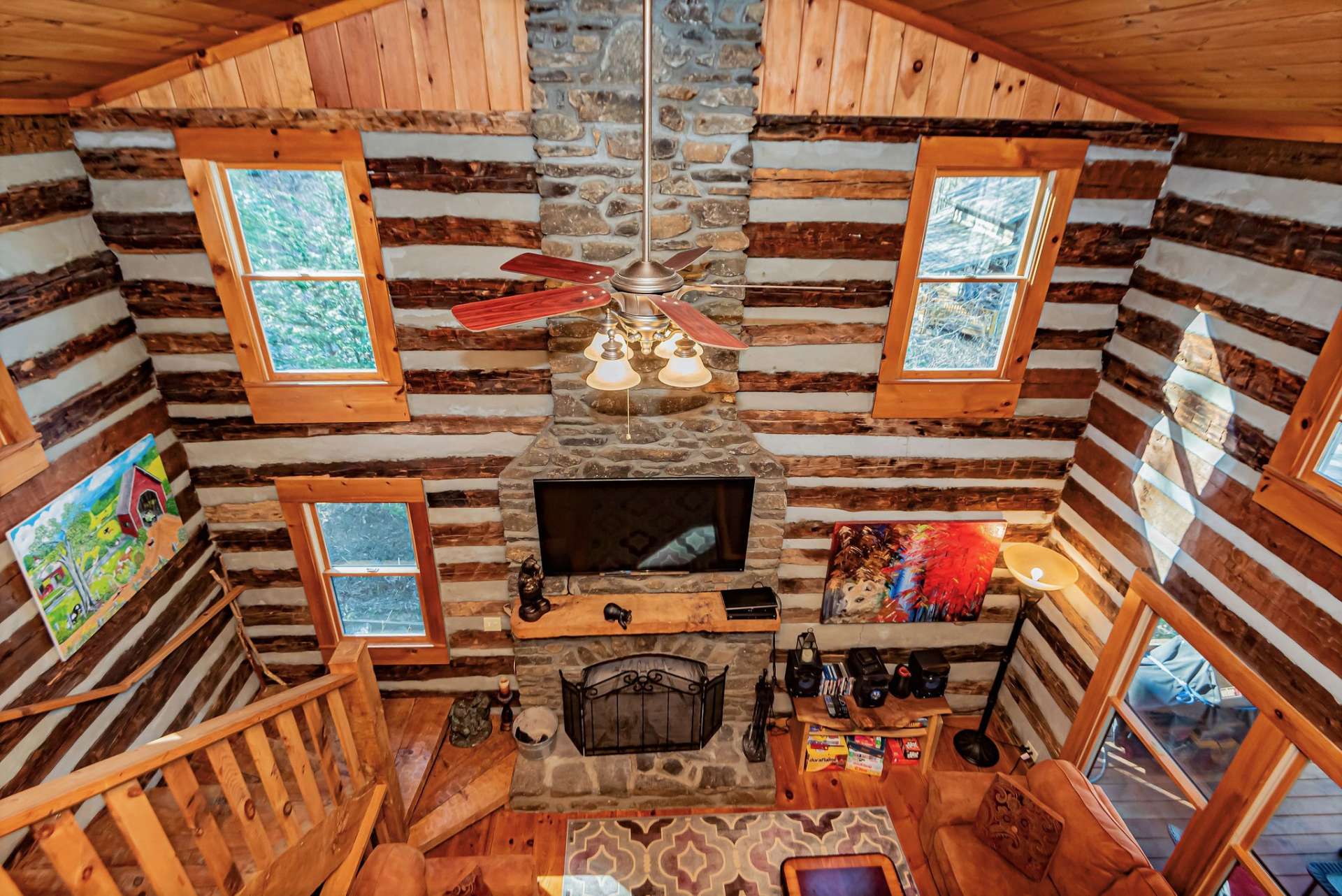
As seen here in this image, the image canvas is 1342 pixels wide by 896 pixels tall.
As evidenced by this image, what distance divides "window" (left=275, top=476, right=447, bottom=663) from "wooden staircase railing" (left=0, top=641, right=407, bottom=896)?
3.28 ft

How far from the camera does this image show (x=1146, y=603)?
4016 millimetres

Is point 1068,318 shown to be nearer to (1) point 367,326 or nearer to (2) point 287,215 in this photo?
(1) point 367,326

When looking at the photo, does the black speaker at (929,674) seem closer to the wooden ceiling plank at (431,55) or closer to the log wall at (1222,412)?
the log wall at (1222,412)

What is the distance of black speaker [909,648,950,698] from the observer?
17.0 ft

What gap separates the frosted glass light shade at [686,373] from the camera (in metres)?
2.62

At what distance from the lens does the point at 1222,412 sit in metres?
3.54

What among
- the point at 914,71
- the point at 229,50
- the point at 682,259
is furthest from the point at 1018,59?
the point at 229,50

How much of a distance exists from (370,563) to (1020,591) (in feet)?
16.4

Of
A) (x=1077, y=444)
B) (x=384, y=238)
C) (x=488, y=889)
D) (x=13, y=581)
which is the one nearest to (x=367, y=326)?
(x=384, y=238)

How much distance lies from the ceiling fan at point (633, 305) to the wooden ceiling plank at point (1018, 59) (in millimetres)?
2178

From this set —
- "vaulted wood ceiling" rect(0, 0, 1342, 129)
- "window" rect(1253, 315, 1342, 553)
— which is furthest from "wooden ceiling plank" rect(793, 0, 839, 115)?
"window" rect(1253, 315, 1342, 553)

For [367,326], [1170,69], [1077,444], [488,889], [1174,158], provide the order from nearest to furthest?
1. [1170,69]
2. [488,889]
3. [1174,158]
4. [367,326]
5. [1077,444]

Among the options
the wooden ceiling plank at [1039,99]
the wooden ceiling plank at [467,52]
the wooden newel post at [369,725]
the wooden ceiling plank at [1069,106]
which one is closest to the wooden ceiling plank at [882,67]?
the wooden ceiling plank at [1039,99]

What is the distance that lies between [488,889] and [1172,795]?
457 cm
